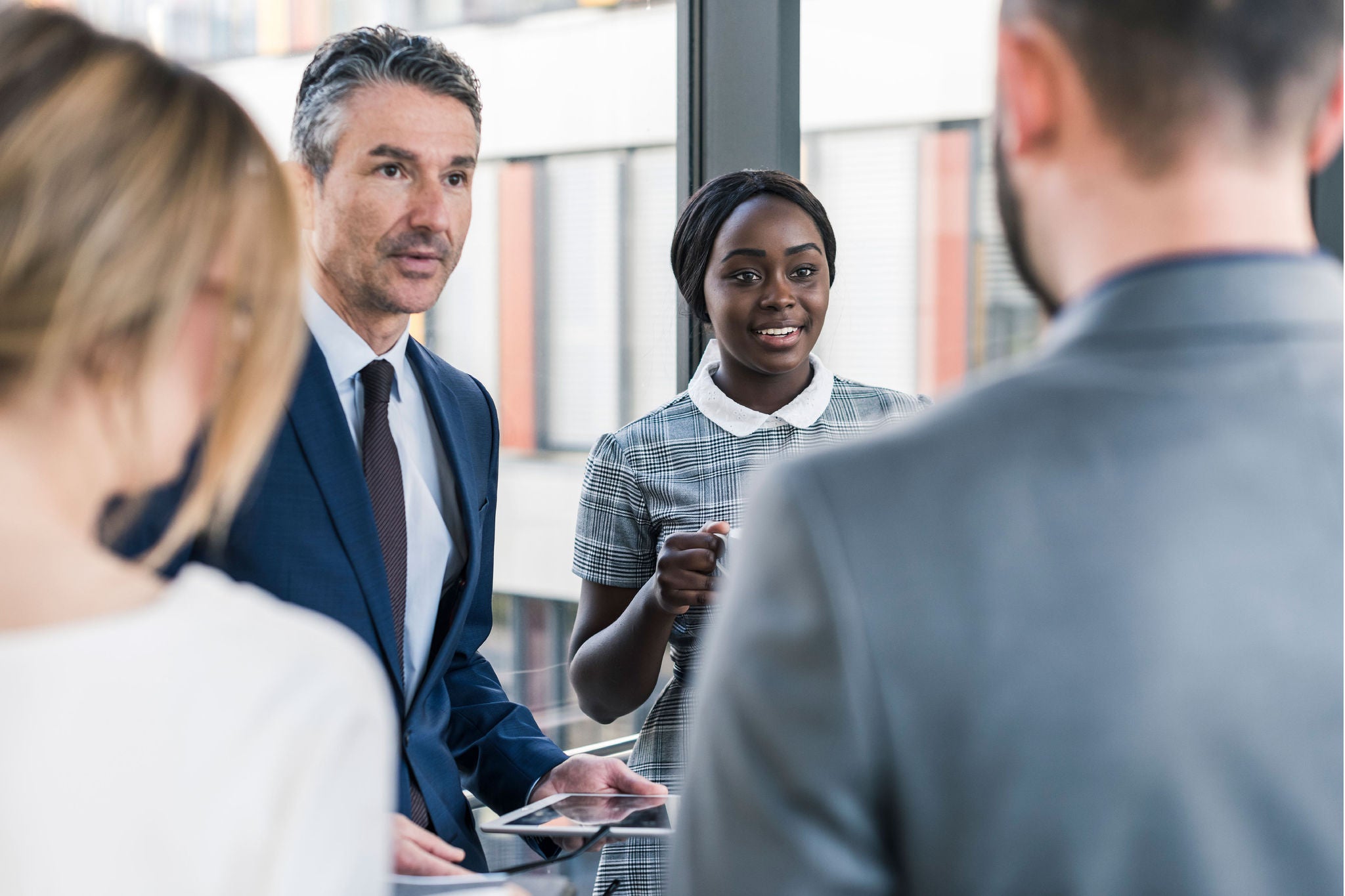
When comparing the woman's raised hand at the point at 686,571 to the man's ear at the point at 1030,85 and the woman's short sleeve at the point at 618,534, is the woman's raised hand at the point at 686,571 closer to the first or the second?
the woman's short sleeve at the point at 618,534

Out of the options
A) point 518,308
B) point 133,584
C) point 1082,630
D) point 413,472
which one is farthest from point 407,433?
point 518,308

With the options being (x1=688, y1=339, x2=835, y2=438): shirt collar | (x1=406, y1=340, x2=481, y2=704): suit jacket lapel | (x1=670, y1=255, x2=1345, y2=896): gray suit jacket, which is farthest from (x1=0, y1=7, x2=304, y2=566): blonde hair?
(x1=688, y1=339, x2=835, y2=438): shirt collar

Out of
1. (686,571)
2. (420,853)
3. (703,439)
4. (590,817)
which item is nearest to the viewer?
(420,853)

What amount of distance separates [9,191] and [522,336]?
8.42 ft

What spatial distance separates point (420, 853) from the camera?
4.23 ft

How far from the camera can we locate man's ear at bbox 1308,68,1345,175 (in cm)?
66

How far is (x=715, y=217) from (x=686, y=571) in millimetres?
760

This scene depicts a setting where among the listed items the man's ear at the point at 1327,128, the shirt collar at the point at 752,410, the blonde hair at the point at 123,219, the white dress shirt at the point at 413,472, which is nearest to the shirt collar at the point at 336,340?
the white dress shirt at the point at 413,472

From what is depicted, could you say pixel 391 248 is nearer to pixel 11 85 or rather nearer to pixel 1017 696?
pixel 11 85

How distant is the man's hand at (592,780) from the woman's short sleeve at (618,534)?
49cm

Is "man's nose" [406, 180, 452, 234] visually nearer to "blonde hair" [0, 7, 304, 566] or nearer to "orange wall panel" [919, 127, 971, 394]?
"blonde hair" [0, 7, 304, 566]

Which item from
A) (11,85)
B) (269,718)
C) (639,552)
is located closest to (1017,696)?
(269,718)

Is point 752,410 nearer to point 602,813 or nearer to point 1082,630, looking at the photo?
point 602,813

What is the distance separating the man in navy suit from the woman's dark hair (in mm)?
592
